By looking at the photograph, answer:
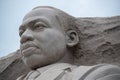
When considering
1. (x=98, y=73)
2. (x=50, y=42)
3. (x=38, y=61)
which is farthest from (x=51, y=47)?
(x=98, y=73)

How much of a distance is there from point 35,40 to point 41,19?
0.83 feet

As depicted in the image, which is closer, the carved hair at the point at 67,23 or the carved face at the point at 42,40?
the carved face at the point at 42,40

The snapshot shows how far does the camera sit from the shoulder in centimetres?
345

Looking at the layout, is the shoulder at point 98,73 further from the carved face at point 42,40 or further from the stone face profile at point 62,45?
the carved face at point 42,40

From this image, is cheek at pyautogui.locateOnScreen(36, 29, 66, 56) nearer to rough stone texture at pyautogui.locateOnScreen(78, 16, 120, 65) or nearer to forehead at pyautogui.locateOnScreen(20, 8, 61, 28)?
forehead at pyautogui.locateOnScreen(20, 8, 61, 28)

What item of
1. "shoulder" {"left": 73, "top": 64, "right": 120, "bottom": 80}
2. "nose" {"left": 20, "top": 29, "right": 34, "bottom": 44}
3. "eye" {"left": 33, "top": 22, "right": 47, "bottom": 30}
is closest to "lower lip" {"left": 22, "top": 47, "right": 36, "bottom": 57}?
"nose" {"left": 20, "top": 29, "right": 34, "bottom": 44}

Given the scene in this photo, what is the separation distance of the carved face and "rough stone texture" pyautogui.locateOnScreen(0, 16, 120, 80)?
0.37 meters

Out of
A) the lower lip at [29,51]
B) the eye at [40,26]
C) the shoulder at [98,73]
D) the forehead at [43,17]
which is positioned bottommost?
the shoulder at [98,73]

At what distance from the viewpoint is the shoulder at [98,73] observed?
345cm

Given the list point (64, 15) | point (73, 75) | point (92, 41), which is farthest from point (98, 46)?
point (73, 75)

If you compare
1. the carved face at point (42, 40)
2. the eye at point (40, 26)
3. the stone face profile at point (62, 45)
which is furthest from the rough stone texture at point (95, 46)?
the eye at point (40, 26)

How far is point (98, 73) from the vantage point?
3.49 m

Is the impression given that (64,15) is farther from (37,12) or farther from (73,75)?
(73,75)

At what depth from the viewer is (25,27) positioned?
13.8 ft
